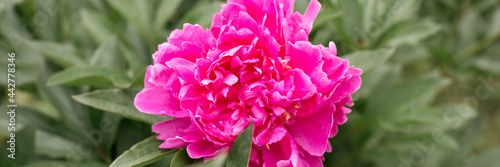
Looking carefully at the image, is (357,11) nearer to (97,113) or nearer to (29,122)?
(97,113)

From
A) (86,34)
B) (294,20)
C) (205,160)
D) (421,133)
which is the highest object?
(86,34)

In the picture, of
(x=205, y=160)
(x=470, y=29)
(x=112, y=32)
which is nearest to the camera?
(x=205, y=160)

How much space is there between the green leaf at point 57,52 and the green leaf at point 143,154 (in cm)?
34

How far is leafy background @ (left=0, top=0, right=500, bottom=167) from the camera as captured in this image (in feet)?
2.31

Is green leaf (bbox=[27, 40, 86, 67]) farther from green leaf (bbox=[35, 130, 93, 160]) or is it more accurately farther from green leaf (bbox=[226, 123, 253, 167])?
green leaf (bbox=[226, 123, 253, 167])

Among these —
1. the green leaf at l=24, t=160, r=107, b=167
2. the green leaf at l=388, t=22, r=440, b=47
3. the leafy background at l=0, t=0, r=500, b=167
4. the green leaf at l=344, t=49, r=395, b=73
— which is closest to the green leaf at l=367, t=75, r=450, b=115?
the leafy background at l=0, t=0, r=500, b=167

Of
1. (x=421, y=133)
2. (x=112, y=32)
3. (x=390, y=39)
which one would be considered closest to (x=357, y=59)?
(x=390, y=39)

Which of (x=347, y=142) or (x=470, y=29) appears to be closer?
(x=347, y=142)

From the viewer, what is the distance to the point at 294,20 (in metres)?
0.54

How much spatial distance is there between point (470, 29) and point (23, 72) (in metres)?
1.15

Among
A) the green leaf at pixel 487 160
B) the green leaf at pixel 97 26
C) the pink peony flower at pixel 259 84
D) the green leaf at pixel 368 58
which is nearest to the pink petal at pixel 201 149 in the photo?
the pink peony flower at pixel 259 84

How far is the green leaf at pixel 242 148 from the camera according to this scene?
49cm

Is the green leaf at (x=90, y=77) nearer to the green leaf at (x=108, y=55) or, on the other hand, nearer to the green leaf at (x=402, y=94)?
the green leaf at (x=108, y=55)

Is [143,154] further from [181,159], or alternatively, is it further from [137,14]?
[137,14]
